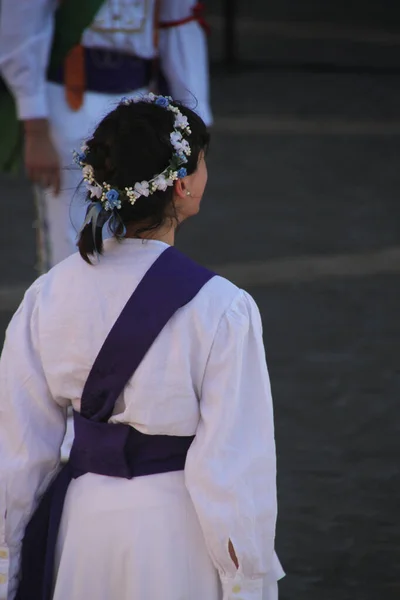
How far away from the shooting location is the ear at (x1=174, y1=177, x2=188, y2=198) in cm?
226

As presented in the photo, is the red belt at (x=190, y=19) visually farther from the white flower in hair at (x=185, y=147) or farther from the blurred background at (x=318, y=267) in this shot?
the white flower in hair at (x=185, y=147)

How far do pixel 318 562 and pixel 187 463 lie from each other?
130cm

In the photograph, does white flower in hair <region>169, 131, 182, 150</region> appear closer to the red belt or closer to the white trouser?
the white trouser

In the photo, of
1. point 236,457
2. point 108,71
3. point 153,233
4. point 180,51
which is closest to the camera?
point 236,457

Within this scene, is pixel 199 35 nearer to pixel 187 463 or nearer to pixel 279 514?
pixel 279 514

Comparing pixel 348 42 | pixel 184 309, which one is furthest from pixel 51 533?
pixel 348 42

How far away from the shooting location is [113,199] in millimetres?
2215

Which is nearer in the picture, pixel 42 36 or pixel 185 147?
pixel 185 147

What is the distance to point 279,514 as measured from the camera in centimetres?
366

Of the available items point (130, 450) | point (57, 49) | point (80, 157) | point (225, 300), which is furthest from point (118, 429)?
point (57, 49)

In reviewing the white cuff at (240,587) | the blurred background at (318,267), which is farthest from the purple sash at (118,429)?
the blurred background at (318,267)

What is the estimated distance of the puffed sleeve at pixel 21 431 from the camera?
2.33m

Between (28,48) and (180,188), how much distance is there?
170 centimetres

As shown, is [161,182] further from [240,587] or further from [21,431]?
[240,587]
